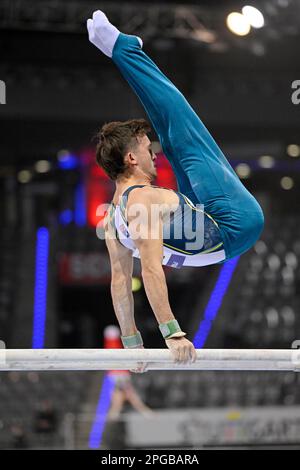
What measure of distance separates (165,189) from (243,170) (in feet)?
37.7

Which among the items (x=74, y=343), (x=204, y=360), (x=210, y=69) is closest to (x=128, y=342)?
(x=204, y=360)

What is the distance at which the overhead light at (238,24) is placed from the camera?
11.0 meters

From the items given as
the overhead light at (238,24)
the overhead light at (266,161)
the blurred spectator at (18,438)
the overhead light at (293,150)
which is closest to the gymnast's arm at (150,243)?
the blurred spectator at (18,438)

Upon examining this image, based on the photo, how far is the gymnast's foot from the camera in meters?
4.39

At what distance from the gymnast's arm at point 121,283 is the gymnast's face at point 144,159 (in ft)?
1.13

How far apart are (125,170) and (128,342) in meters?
0.95

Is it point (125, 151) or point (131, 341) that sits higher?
point (125, 151)

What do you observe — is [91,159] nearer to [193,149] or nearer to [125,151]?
[193,149]

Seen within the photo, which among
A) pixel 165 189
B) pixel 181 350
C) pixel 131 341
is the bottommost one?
pixel 181 350

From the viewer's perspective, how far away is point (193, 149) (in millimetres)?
4531

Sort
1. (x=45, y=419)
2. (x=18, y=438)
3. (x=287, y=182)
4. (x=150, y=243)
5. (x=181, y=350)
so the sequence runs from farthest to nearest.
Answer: (x=287, y=182) → (x=45, y=419) → (x=18, y=438) → (x=150, y=243) → (x=181, y=350)

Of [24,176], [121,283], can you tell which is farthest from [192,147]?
[24,176]

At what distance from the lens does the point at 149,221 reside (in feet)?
13.4

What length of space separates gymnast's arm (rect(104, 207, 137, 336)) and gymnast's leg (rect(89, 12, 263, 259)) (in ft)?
1.77
